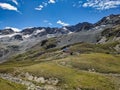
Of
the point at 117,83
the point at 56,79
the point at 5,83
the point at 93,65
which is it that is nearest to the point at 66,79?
the point at 56,79

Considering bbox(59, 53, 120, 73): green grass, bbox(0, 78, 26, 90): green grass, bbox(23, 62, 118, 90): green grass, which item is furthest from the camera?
bbox(59, 53, 120, 73): green grass

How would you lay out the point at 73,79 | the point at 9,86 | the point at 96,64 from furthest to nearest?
1. the point at 96,64
2. the point at 73,79
3. the point at 9,86

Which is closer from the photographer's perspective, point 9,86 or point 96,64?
point 9,86

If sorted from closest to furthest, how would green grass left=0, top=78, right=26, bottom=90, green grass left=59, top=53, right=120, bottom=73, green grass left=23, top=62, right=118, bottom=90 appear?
green grass left=0, top=78, right=26, bottom=90, green grass left=23, top=62, right=118, bottom=90, green grass left=59, top=53, right=120, bottom=73

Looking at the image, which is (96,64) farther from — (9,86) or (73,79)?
(9,86)

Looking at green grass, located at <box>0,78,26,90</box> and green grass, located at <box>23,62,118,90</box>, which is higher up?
green grass, located at <box>0,78,26,90</box>

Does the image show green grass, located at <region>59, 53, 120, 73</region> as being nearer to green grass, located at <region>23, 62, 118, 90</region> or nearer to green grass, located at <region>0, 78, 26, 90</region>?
green grass, located at <region>23, 62, 118, 90</region>

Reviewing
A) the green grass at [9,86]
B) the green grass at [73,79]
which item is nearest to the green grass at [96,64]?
the green grass at [73,79]

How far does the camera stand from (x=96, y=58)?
180750mm

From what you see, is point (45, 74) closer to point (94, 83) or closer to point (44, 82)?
point (44, 82)

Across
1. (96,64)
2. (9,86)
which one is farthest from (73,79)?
(96,64)

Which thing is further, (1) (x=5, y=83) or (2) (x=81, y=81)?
(2) (x=81, y=81)

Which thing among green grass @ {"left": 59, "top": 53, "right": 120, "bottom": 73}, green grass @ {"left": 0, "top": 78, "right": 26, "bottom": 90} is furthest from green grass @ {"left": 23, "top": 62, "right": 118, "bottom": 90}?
green grass @ {"left": 59, "top": 53, "right": 120, "bottom": 73}

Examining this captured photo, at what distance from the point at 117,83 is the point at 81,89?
2520 centimetres
